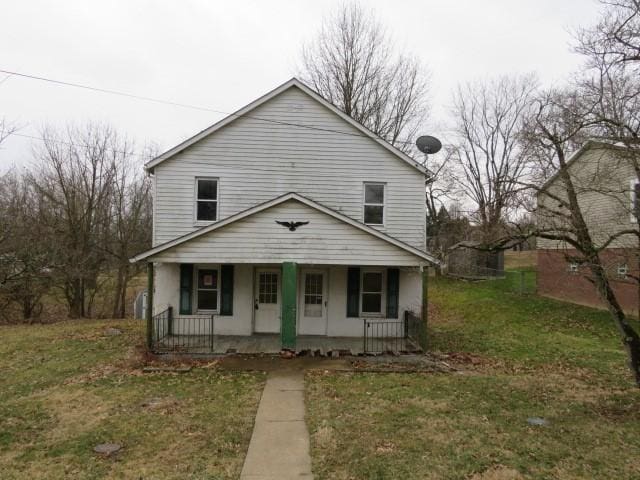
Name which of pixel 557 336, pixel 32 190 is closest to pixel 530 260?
pixel 557 336

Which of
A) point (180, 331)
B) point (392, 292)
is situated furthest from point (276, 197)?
point (180, 331)

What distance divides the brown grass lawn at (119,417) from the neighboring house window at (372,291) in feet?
15.9

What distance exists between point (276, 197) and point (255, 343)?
14.2ft

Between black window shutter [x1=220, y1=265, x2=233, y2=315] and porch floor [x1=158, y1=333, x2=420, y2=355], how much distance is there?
2.69 feet

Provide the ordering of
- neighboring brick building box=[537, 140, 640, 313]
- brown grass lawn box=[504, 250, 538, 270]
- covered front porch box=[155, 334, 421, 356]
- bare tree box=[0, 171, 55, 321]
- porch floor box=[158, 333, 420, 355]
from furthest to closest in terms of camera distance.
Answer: brown grass lawn box=[504, 250, 538, 270]
bare tree box=[0, 171, 55, 321]
porch floor box=[158, 333, 420, 355]
covered front porch box=[155, 334, 421, 356]
neighboring brick building box=[537, 140, 640, 313]

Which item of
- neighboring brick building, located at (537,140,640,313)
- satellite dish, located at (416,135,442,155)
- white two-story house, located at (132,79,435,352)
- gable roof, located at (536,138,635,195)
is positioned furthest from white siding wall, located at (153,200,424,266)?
satellite dish, located at (416,135,442,155)

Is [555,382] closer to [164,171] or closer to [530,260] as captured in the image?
[164,171]

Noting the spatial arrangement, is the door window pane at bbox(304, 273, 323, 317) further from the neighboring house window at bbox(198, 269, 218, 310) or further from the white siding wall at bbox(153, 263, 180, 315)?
the white siding wall at bbox(153, 263, 180, 315)

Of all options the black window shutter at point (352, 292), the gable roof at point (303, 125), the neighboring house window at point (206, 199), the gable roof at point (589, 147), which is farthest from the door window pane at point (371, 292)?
the gable roof at point (589, 147)

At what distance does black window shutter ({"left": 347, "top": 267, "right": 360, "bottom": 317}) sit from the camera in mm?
13375

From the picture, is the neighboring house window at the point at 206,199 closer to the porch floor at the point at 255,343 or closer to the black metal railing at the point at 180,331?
the black metal railing at the point at 180,331

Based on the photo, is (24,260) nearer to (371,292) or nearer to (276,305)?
(276,305)

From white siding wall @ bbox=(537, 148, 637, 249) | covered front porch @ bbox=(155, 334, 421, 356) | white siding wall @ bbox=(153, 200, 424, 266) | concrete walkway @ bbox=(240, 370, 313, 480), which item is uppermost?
white siding wall @ bbox=(537, 148, 637, 249)

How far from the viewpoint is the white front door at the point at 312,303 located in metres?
13.4
